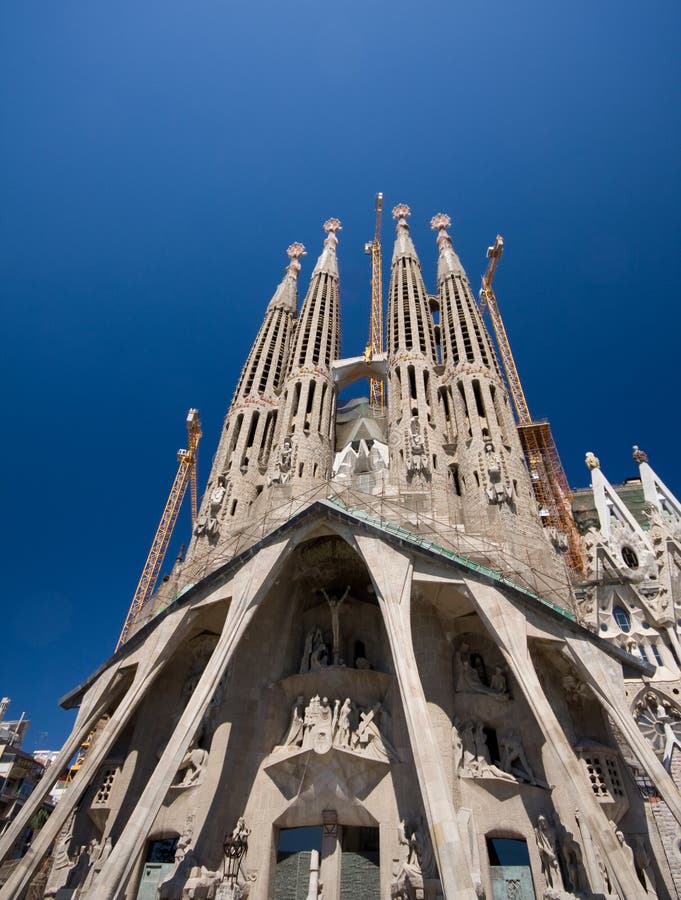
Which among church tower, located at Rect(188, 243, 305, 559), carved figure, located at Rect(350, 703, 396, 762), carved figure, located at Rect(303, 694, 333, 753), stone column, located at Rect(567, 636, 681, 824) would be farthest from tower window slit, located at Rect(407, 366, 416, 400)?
carved figure, located at Rect(350, 703, 396, 762)

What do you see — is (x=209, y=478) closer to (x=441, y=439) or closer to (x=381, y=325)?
(x=441, y=439)

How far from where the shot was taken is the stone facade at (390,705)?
1411cm

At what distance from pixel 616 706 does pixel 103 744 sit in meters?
14.4

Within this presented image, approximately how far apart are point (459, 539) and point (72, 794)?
546 inches

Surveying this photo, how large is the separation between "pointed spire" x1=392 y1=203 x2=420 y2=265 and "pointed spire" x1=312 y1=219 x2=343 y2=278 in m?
4.49

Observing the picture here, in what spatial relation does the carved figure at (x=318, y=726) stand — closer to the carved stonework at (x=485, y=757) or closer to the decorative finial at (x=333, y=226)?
the carved stonework at (x=485, y=757)

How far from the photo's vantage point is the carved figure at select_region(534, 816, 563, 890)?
44.9ft

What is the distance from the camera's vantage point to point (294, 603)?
21047 mm

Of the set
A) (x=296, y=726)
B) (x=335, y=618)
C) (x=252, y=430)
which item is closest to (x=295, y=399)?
(x=252, y=430)

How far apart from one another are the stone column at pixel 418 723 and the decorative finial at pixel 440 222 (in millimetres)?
29872

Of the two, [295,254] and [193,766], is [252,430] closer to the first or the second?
[193,766]

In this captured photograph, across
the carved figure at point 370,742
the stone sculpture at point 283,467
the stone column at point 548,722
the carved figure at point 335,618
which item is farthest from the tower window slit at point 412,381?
the carved figure at point 370,742

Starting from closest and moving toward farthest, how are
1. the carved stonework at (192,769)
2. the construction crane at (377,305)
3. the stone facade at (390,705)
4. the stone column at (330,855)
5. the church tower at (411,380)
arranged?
1. the stone facade at (390,705)
2. the stone column at (330,855)
3. the carved stonework at (192,769)
4. the church tower at (411,380)
5. the construction crane at (377,305)

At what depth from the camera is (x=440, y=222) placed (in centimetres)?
4059
